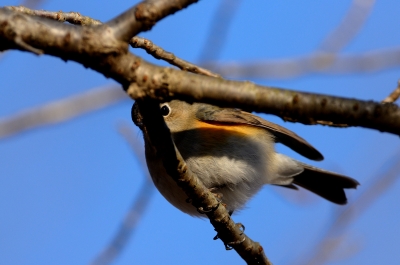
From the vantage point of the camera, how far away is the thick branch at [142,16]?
1.71 m

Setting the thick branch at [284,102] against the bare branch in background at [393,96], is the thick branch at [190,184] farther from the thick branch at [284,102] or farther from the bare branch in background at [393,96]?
the bare branch in background at [393,96]

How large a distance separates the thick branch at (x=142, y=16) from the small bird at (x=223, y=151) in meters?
1.90

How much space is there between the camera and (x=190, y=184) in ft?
8.68

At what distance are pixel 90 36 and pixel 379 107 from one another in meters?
0.97

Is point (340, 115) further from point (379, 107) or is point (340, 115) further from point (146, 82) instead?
point (146, 82)

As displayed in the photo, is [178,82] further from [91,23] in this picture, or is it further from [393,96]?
[91,23]

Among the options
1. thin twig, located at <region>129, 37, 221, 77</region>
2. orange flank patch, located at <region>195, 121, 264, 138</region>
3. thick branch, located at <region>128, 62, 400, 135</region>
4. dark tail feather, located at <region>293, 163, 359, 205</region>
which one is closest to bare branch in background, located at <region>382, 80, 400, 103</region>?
thick branch, located at <region>128, 62, 400, 135</region>

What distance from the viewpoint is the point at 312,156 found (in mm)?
4910

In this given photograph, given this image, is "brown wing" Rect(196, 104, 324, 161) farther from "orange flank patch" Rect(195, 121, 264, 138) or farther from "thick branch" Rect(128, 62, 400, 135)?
"thick branch" Rect(128, 62, 400, 135)

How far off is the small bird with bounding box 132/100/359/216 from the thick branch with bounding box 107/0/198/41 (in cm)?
190

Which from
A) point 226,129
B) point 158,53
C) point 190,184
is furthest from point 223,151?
point 190,184

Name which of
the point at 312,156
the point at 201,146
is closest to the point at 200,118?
the point at 201,146

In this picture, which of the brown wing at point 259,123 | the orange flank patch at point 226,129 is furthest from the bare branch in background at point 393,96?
the brown wing at point 259,123

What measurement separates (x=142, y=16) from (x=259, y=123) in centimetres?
301
